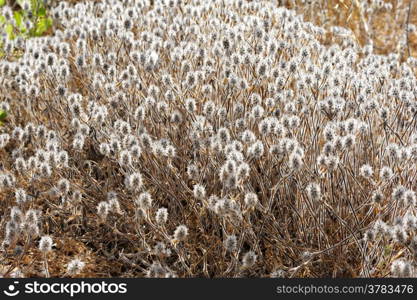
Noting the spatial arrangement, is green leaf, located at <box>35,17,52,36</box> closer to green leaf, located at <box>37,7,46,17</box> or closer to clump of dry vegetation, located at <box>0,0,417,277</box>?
green leaf, located at <box>37,7,46,17</box>

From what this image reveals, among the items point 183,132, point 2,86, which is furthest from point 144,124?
point 2,86

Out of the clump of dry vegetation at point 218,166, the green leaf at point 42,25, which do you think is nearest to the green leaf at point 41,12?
the green leaf at point 42,25

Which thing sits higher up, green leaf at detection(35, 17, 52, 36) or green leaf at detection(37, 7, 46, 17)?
green leaf at detection(37, 7, 46, 17)

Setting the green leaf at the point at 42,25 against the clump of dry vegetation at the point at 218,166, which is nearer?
the clump of dry vegetation at the point at 218,166

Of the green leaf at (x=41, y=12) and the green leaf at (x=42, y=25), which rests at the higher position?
the green leaf at (x=41, y=12)

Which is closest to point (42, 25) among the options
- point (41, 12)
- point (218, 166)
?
point (41, 12)

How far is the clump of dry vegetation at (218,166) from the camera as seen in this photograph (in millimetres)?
2436

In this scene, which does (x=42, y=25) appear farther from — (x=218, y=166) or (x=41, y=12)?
(x=218, y=166)

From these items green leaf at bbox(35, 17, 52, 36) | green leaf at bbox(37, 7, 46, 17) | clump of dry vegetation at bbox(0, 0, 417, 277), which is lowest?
clump of dry vegetation at bbox(0, 0, 417, 277)

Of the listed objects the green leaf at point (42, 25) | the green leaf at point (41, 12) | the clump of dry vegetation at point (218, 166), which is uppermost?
the green leaf at point (41, 12)

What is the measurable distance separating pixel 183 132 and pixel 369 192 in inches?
39.9

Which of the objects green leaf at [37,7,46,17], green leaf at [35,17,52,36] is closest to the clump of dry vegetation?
green leaf at [35,17,52,36]

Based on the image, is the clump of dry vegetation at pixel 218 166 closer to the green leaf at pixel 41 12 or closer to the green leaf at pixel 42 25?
the green leaf at pixel 42 25

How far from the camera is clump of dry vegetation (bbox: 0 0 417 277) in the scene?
244cm
